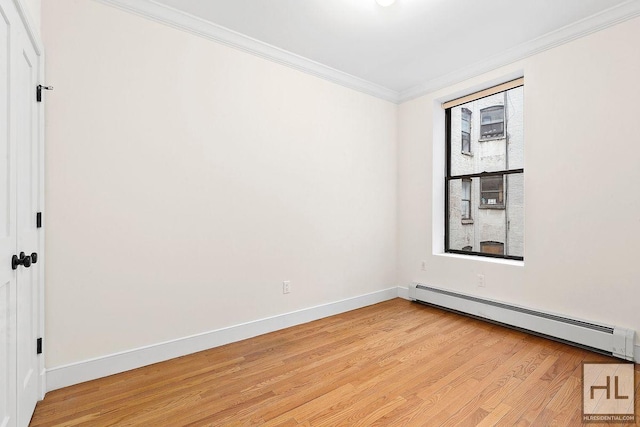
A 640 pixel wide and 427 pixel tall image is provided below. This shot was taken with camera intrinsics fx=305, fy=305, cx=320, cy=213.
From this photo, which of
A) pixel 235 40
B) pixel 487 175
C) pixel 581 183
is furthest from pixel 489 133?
pixel 235 40

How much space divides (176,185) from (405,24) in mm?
2289

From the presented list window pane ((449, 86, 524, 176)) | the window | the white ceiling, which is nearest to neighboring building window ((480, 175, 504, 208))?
the window

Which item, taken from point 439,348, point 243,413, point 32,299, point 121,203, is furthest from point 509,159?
point 32,299

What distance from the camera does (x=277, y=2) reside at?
2.28 meters

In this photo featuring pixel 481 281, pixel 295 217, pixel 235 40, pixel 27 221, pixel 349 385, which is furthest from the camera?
pixel 481 281

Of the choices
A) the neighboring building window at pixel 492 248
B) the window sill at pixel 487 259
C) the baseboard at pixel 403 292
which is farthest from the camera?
the baseboard at pixel 403 292

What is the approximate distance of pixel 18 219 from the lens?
150 cm

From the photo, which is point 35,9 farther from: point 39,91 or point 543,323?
point 543,323

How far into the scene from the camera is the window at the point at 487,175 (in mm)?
3203

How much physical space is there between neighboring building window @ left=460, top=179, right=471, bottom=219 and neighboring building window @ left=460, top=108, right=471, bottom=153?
0.40m

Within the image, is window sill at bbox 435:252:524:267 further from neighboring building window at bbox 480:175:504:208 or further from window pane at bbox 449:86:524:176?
window pane at bbox 449:86:524:176

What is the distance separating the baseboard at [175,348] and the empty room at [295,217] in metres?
0.01

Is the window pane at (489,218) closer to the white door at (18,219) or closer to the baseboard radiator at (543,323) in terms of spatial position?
the baseboard radiator at (543,323)

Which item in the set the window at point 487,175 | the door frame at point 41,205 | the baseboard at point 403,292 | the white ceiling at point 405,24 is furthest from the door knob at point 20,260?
the window at point 487,175
